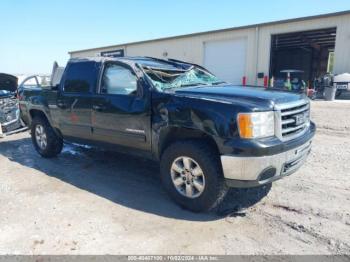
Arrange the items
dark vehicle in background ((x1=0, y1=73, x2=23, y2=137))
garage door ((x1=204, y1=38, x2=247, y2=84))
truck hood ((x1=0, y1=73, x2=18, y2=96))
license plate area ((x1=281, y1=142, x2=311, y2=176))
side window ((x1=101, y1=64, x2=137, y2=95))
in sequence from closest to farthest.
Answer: license plate area ((x1=281, y1=142, x2=311, y2=176)) → side window ((x1=101, y1=64, x2=137, y2=95)) → dark vehicle in background ((x1=0, y1=73, x2=23, y2=137)) → truck hood ((x1=0, y1=73, x2=18, y2=96)) → garage door ((x1=204, y1=38, x2=247, y2=84))

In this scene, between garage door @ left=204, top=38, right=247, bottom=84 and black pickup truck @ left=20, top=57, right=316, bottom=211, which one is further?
garage door @ left=204, top=38, right=247, bottom=84

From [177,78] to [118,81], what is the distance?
87 cm

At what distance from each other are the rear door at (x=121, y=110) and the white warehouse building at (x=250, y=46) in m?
16.0

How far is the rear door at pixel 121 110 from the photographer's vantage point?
403cm

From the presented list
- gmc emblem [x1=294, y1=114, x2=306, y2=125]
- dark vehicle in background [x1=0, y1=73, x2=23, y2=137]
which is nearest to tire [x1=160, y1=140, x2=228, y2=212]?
gmc emblem [x1=294, y1=114, x2=306, y2=125]

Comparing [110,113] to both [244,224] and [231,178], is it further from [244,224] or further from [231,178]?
[244,224]

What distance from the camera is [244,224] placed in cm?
334

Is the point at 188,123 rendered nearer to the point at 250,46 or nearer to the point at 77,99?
the point at 77,99

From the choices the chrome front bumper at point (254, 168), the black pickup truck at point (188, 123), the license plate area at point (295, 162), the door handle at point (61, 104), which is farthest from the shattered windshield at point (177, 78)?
the door handle at point (61, 104)

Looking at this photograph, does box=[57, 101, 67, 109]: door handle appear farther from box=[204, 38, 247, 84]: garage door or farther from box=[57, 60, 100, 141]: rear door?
box=[204, 38, 247, 84]: garage door

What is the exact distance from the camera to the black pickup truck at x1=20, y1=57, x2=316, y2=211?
3180 mm

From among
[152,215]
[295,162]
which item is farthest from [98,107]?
[295,162]

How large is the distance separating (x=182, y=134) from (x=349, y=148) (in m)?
4.18

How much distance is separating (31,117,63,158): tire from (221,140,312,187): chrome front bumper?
391 centimetres
